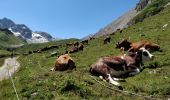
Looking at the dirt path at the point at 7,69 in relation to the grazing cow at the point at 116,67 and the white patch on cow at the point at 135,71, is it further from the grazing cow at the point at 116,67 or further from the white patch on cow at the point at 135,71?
the white patch on cow at the point at 135,71

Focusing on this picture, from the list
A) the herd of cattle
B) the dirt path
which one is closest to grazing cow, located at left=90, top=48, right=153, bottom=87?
the herd of cattle

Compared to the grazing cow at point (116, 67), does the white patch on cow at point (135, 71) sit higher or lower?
lower

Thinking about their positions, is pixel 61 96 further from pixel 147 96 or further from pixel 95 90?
pixel 147 96

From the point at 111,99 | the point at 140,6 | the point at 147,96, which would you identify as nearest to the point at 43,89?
the point at 111,99

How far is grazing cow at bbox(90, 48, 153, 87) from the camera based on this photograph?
2258cm

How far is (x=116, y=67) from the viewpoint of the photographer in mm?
23531

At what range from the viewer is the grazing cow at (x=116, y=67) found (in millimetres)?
22578

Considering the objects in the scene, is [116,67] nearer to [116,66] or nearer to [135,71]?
[116,66]

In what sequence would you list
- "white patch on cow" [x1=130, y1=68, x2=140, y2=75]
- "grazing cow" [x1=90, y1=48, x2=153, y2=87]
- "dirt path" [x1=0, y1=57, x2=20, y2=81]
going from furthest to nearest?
"dirt path" [x1=0, y1=57, x2=20, y2=81] → "white patch on cow" [x1=130, y1=68, x2=140, y2=75] → "grazing cow" [x1=90, y1=48, x2=153, y2=87]

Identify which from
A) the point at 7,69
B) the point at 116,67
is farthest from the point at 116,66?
the point at 7,69

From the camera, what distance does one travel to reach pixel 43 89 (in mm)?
19953

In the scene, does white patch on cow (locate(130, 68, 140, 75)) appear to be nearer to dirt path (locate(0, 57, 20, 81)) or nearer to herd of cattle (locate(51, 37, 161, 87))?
herd of cattle (locate(51, 37, 161, 87))

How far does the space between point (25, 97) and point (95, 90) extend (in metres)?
3.52

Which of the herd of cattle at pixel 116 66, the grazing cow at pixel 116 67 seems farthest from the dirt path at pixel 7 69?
the grazing cow at pixel 116 67
